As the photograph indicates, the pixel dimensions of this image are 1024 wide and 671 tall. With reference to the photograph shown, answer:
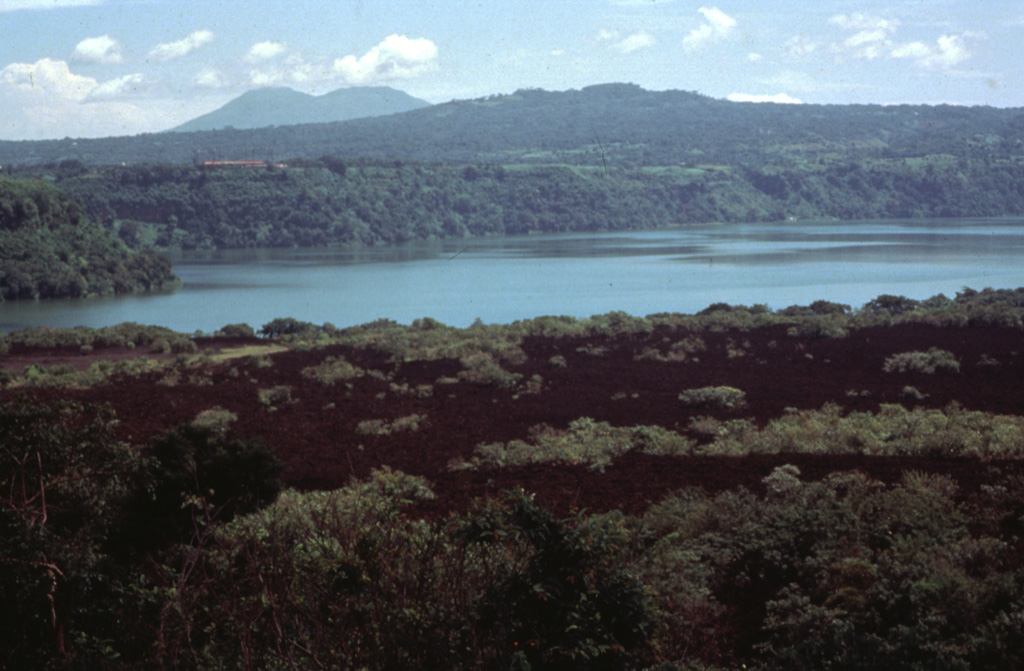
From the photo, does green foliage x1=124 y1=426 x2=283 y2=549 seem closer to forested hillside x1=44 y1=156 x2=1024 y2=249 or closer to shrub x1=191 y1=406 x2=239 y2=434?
shrub x1=191 y1=406 x2=239 y2=434

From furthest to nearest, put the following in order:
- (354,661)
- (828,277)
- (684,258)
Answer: (684,258)
(828,277)
(354,661)

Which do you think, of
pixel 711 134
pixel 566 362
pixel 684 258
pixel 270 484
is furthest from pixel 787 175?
pixel 270 484

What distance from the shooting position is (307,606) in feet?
15.6

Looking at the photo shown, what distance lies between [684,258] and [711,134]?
259ft

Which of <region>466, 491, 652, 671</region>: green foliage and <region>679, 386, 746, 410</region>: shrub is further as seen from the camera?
<region>679, 386, 746, 410</region>: shrub

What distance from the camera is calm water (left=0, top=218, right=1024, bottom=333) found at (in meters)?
44.7

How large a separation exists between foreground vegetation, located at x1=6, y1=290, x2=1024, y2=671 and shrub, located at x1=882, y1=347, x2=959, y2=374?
16.4 feet

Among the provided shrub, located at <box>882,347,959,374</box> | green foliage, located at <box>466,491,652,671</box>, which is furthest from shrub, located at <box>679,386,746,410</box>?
green foliage, located at <box>466,491,652,671</box>

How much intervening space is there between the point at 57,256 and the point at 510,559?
56.9m

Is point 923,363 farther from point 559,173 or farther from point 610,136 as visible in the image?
point 610,136

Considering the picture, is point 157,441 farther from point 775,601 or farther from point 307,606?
point 775,601

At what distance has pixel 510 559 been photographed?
5.32 metres

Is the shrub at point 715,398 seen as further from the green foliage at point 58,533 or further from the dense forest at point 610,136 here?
the dense forest at point 610,136

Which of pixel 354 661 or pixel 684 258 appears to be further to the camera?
pixel 684 258
